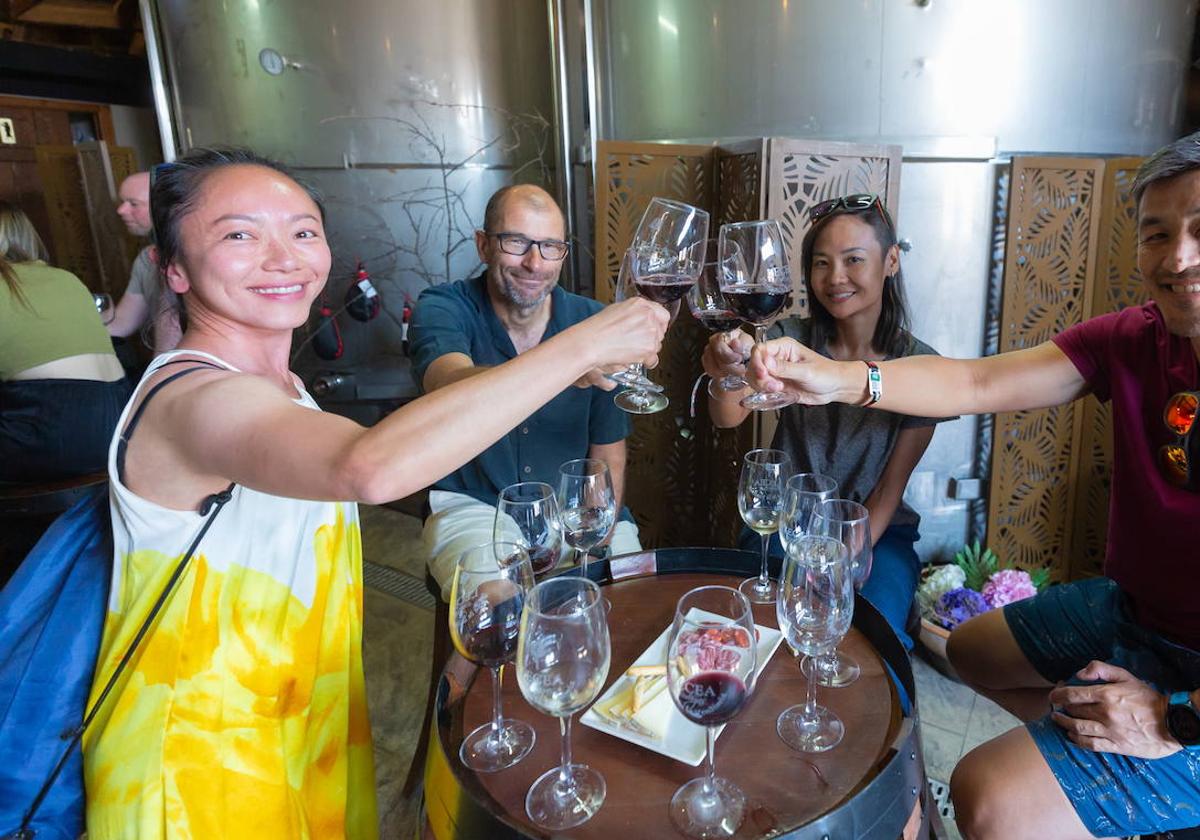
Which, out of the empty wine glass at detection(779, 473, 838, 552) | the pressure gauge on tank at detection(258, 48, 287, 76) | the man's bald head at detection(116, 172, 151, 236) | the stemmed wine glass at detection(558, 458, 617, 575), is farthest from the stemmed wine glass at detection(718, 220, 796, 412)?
the man's bald head at detection(116, 172, 151, 236)

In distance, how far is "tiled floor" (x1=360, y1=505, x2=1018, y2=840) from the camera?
234cm

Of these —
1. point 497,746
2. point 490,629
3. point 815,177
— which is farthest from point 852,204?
point 497,746

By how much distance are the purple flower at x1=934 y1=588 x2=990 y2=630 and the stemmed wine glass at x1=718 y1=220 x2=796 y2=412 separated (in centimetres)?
191

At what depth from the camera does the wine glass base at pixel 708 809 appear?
99cm

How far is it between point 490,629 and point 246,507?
504mm

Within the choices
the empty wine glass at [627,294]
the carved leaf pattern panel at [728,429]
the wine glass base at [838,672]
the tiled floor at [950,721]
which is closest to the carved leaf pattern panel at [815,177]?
the carved leaf pattern panel at [728,429]

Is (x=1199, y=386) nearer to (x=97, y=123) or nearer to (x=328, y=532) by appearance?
(x=328, y=532)

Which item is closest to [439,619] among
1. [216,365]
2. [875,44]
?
[216,365]

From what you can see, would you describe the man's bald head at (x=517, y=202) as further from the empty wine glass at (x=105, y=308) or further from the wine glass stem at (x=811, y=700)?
the empty wine glass at (x=105, y=308)

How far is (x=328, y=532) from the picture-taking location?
1399 mm

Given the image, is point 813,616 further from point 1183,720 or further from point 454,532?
point 454,532

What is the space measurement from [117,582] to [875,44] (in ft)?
10.5

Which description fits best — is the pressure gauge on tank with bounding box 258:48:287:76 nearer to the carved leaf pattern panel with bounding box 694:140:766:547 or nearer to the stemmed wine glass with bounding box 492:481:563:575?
the carved leaf pattern panel with bounding box 694:140:766:547

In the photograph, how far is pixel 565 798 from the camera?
105 cm
